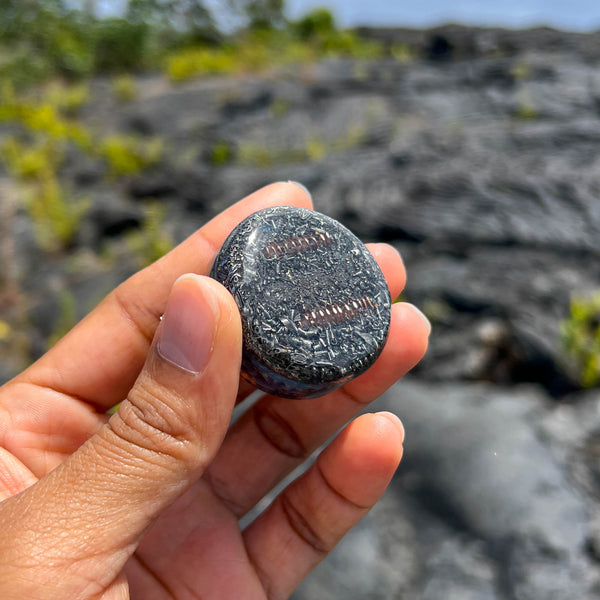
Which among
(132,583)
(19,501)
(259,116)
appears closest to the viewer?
(19,501)

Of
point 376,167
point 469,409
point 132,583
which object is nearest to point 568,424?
point 469,409

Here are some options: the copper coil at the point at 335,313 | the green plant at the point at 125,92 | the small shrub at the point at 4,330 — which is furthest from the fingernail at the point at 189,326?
the green plant at the point at 125,92

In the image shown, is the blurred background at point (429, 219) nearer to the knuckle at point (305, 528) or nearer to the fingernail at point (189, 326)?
the knuckle at point (305, 528)

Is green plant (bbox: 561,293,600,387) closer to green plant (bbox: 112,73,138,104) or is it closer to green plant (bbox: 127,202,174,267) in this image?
green plant (bbox: 127,202,174,267)

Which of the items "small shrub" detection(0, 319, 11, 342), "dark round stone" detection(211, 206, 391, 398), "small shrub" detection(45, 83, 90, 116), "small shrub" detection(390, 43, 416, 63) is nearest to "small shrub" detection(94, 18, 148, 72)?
"small shrub" detection(45, 83, 90, 116)

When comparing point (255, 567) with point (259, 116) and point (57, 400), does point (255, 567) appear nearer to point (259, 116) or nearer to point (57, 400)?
point (57, 400)

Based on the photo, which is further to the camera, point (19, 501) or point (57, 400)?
point (57, 400)
